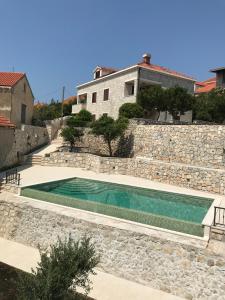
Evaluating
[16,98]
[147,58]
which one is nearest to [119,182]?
[16,98]

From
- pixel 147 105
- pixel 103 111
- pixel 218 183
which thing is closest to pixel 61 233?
pixel 218 183

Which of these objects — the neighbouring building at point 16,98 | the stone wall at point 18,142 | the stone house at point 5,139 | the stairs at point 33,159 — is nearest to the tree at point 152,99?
the stone wall at point 18,142

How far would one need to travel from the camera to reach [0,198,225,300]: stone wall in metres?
8.74

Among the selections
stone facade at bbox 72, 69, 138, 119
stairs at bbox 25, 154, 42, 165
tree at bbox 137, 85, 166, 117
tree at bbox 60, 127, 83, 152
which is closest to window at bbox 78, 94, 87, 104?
stone facade at bbox 72, 69, 138, 119

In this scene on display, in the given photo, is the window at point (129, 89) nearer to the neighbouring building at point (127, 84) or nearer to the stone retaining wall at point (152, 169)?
the neighbouring building at point (127, 84)

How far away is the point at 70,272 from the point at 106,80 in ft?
97.5

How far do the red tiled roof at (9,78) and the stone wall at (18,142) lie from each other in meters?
4.07

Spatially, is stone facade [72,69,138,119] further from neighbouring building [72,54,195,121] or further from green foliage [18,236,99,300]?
green foliage [18,236,99,300]

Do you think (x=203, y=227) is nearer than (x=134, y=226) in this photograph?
Yes

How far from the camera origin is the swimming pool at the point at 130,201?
10633 millimetres

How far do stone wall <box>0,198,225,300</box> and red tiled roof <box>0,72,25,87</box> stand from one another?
1569 cm

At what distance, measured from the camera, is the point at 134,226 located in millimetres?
10414

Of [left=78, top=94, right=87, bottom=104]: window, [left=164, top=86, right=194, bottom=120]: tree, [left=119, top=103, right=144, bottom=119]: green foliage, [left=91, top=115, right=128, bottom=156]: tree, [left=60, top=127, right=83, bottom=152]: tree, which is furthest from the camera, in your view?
[left=78, top=94, right=87, bottom=104]: window

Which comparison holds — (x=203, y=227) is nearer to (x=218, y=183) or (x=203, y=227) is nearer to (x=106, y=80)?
(x=218, y=183)
